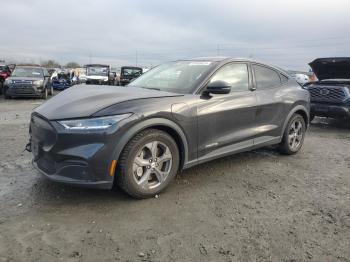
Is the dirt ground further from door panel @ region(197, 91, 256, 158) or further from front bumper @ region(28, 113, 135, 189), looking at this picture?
door panel @ region(197, 91, 256, 158)

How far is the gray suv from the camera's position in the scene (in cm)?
335

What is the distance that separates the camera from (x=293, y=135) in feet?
19.2

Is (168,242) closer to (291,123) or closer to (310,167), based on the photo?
(310,167)

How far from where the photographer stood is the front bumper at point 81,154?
3.31 m

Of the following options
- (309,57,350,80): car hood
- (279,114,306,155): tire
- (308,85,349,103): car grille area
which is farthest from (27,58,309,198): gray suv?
(309,57,350,80): car hood

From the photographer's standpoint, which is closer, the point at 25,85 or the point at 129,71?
the point at 25,85

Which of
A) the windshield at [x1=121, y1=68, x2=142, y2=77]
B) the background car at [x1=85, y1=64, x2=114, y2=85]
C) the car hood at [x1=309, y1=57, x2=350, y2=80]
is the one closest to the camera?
the car hood at [x1=309, y1=57, x2=350, y2=80]

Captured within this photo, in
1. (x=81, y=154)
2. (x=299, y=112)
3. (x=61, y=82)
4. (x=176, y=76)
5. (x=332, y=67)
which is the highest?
(x=332, y=67)

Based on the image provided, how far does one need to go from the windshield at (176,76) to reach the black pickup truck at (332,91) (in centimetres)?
519

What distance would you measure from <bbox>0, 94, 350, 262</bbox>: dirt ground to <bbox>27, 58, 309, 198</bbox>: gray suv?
1.09 feet

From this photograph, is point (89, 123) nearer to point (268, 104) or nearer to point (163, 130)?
point (163, 130)

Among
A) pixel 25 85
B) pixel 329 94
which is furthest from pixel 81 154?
pixel 25 85

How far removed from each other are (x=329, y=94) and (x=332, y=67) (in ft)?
3.73

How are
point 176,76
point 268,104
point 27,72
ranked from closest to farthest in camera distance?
point 176,76 → point 268,104 → point 27,72
